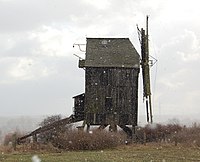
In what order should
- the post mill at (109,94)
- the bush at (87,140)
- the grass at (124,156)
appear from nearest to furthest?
the grass at (124,156) < the bush at (87,140) < the post mill at (109,94)

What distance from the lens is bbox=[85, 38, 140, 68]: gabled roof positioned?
39.2 m

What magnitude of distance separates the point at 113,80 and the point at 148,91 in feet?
13.7

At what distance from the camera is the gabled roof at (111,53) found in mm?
39156

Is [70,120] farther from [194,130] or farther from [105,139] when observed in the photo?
[194,130]

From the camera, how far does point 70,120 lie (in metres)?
39.4

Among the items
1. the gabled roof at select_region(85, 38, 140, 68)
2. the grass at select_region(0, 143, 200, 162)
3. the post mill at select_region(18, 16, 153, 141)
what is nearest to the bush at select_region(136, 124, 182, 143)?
the post mill at select_region(18, 16, 153, 141)

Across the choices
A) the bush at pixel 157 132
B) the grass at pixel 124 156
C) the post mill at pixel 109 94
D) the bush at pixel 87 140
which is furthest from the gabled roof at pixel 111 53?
the grass at pixel 124 156

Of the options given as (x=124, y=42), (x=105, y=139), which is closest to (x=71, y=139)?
(x=105, y=139)

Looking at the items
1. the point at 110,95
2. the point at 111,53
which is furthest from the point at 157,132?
the point at 111,53

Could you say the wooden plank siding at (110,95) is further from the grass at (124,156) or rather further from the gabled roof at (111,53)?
the grass at (124,156)

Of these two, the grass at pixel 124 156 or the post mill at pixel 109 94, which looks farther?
the post mill at pixel 109 94

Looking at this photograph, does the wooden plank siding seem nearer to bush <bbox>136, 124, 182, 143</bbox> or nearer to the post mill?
the post mill

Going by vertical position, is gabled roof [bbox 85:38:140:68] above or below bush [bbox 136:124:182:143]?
above

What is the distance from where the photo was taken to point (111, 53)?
4028 cm
